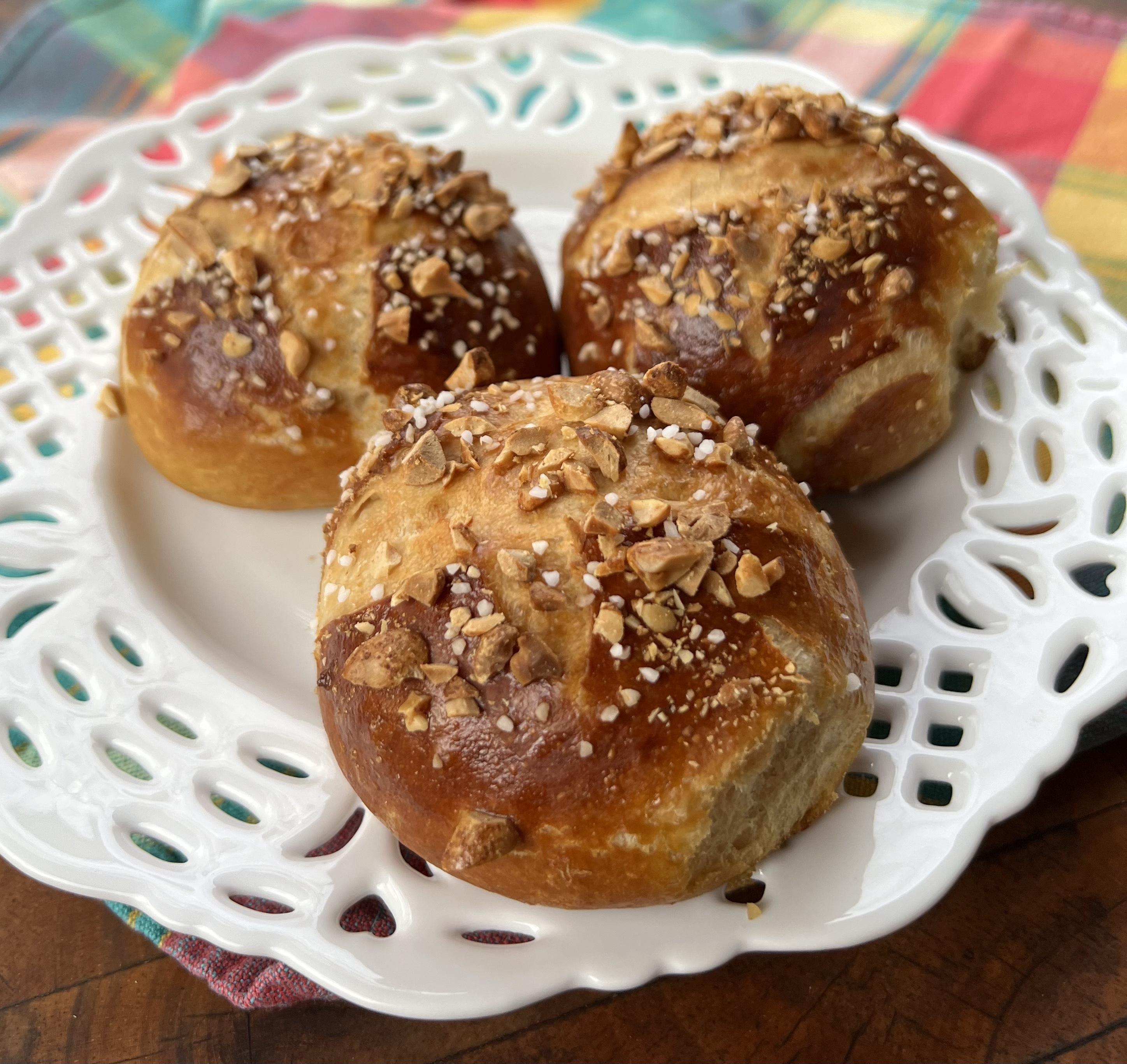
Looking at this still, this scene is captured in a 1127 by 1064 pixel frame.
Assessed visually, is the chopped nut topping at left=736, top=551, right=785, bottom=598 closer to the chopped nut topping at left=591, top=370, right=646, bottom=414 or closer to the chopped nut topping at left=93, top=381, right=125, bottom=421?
the chopped nut topping at left=591, top=370, right=646, bottom=414

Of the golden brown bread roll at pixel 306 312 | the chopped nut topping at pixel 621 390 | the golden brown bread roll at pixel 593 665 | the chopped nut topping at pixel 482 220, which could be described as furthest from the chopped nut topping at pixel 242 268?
the chopped nut topping at pixel 621 390

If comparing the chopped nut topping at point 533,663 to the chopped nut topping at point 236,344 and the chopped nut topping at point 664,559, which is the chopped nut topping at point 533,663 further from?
the chopped nut topping at point 236,344

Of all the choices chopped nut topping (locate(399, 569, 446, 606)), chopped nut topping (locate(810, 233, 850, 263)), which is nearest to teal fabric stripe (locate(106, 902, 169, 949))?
chopped nut topping (locate(399, 569, 446, 606))

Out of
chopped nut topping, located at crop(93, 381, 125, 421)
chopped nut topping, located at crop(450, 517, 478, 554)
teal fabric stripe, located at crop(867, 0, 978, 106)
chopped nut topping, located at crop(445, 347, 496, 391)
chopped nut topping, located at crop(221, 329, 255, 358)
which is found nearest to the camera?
chopped nut topping, located at crop(450, 517, 478, 554)

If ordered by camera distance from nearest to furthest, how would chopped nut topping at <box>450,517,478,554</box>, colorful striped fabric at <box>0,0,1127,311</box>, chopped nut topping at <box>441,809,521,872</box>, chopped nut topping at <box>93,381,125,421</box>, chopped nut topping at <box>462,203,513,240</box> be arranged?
chopped nut topping at <box>441,809,521,872</box> < chopped nut topping at <box>450,517,478,554</box> < chopped nut topping at <box>462,203,513,240</box> < chopped nut topping at <box>93,381,125,421</box> < colorful striped fabric at <box>0,0,1127,311</box>

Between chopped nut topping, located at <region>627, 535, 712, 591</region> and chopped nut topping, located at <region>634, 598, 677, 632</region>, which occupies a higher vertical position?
chopped nut topping, located at <region>627, 535, 712, 591</region>

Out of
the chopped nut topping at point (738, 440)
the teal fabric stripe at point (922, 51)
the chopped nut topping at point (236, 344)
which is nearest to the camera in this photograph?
the chopped nut topping at point (738, 440)

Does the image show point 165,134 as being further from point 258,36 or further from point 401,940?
point 401,940

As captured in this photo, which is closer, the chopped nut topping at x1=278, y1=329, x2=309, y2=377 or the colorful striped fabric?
the chopped nut topping at x1=278, y1=329, x2=309, y2=377
